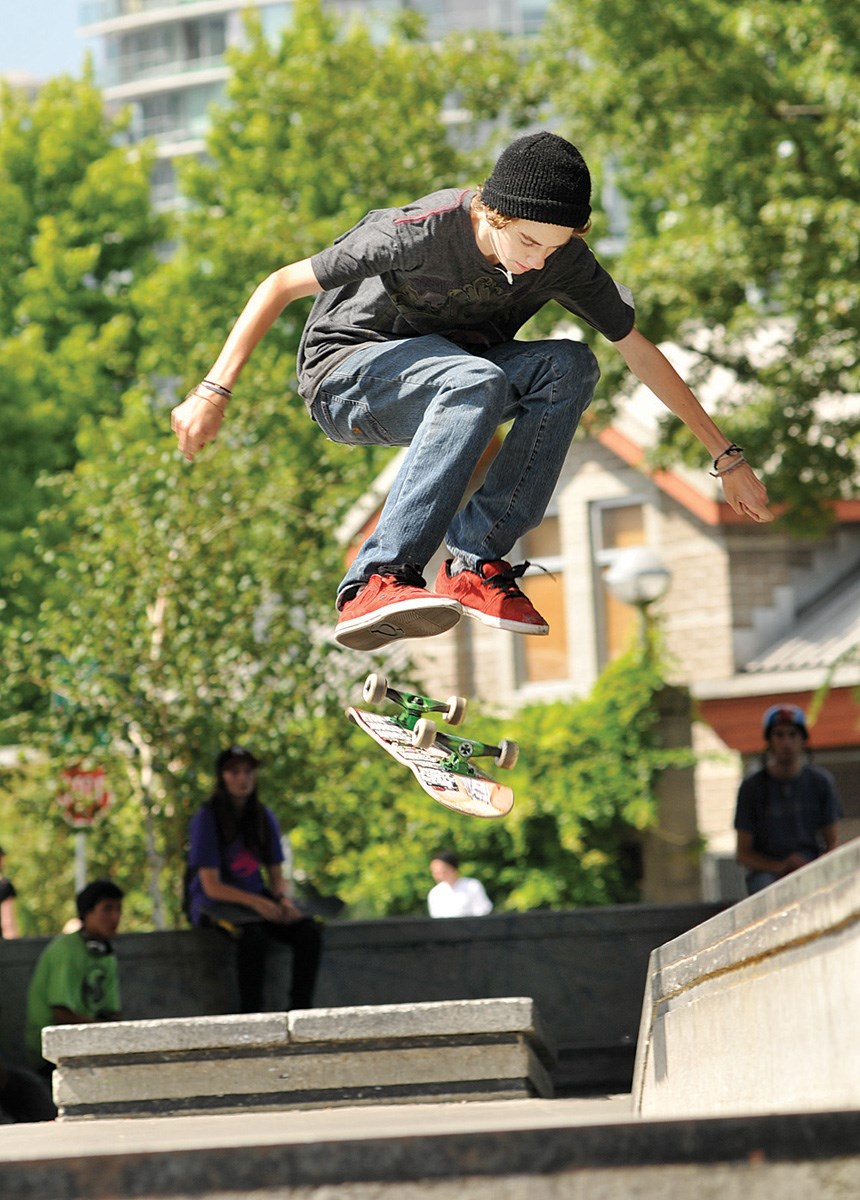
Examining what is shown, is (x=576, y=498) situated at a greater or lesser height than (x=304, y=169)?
lesser

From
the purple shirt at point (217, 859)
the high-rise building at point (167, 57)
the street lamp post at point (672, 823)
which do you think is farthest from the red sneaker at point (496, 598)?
the high-rise building at point (167, 57)

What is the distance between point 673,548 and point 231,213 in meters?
10.5

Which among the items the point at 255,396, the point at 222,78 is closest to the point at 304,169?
the point at 255,396

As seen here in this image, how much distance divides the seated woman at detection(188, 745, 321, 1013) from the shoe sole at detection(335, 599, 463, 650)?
4.13 m

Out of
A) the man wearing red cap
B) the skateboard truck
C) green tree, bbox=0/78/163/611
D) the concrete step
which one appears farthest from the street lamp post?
the concrete step

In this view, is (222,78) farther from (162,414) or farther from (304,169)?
(162,414)

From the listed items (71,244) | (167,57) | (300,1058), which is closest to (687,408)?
(300,1058)

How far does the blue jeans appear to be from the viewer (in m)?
4.90

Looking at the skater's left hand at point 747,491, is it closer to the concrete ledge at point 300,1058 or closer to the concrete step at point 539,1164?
the concrete ledge at point 300,1058

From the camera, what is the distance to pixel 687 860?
16.7 meters

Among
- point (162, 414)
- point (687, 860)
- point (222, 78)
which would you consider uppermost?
point (222, 78)

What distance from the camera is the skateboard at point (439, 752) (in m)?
5.30

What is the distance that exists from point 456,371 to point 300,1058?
3346mm

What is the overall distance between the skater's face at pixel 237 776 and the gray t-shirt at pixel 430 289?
13.2 ft
